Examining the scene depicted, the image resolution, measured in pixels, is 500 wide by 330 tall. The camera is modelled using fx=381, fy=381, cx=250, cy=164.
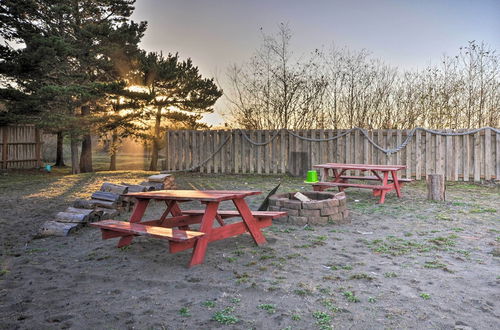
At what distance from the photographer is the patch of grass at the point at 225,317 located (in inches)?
104

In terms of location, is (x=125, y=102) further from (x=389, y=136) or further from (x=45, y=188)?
(x=389, y=136)

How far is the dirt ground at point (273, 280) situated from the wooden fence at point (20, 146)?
44.7 feet

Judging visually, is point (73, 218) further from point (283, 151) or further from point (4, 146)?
point (4, 146)

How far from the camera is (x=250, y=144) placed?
13742 millimetres

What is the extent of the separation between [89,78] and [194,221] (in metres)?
13.3

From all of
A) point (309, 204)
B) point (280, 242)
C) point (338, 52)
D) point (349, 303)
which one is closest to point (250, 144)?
point (338, 52)

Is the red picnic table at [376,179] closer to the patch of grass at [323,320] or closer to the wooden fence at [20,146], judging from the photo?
the patch of grass at [323,320]

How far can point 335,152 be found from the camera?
12461mm

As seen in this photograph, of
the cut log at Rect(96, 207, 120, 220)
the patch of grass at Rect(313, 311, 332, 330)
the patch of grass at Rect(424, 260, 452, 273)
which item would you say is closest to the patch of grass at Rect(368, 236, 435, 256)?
the patch of grass at Rect(424, 260, 452, 273)

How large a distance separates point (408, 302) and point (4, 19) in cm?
1532

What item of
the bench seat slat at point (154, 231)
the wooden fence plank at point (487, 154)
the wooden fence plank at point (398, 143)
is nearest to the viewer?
the bench seat slat at point (154, 231)

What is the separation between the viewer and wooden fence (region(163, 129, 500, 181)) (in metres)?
10.8

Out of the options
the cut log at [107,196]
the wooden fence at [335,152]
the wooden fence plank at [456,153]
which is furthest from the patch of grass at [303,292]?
the wooden fence plank at [456,153]

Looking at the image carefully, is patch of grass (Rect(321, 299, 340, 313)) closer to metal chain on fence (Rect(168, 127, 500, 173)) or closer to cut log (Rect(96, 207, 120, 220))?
cut log (Rect(96, 207, 120, 220))
